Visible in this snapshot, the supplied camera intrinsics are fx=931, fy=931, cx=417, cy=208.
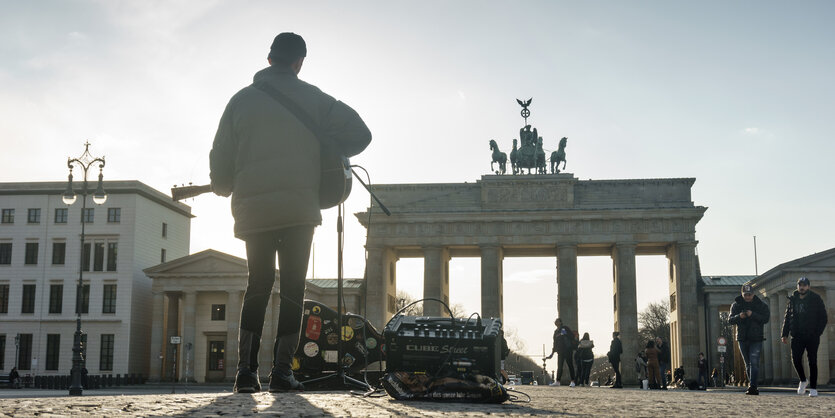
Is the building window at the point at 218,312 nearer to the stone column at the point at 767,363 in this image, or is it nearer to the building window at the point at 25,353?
the building window at the point at 25,353

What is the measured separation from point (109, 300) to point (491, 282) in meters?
27.1

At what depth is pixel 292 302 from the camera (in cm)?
698

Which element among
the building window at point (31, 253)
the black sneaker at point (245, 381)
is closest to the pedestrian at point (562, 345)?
the black sneaker at point (245, 381)

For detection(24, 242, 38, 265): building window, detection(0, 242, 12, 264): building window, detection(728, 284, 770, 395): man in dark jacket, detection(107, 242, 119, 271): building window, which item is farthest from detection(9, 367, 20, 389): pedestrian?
detection(728, 284, 770, 395): man in dark jacket

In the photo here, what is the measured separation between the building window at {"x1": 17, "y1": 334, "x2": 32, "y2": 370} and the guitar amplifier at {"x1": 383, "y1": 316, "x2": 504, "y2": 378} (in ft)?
212

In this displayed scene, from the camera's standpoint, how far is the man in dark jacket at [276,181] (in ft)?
22.3

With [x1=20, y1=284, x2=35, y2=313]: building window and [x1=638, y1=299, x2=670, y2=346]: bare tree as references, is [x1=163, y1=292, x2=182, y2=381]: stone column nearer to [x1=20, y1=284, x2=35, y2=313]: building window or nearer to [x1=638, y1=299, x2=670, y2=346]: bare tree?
[x1=20, y1=284, x2=35, y2=313]: building window

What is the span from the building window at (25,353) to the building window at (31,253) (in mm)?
5321

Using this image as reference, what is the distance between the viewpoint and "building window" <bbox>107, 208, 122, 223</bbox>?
6656 cm

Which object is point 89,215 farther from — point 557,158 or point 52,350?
point 557,158

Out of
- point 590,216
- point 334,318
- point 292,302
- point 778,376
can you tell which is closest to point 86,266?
point 590,216

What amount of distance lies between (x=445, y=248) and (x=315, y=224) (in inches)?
2259

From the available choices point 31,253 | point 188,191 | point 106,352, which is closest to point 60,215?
point 31,253

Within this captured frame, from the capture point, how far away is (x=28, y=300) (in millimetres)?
66875
